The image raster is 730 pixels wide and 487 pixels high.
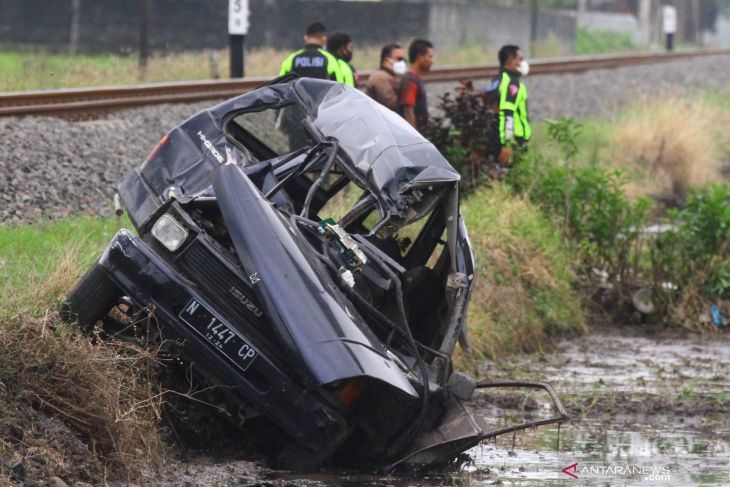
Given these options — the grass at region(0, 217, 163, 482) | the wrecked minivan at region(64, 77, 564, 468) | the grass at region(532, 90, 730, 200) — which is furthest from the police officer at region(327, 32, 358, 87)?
the grass at region(0, 217, 163, 482)

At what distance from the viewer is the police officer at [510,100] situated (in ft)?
46.2

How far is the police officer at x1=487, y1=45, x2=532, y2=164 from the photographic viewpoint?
46.2 feet

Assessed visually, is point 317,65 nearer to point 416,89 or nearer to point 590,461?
point 416,89

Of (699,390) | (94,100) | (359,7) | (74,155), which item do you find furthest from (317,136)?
(359,7)

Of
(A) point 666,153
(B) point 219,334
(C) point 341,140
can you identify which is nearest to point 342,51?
(C) point 341,140

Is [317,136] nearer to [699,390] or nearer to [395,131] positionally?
[395,131]

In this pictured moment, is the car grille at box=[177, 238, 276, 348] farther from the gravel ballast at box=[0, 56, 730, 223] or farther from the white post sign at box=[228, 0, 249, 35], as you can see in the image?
the white post sign at box=[228, 0, 249, 35]

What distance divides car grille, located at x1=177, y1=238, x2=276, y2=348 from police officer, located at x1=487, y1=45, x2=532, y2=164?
7.21 m

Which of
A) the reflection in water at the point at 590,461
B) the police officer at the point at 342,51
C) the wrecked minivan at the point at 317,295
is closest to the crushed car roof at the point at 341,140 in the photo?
the wrecked minivan at the point at 317,295

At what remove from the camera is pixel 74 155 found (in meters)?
13.1

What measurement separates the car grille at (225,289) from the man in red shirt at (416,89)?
653 centimetres

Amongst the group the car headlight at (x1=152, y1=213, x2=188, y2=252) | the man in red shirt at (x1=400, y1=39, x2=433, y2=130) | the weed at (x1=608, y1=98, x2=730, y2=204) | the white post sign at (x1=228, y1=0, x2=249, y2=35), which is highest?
the white post sign at (x1=228, y1=0, x2=249, y2=35)

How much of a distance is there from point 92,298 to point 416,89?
6951 mm

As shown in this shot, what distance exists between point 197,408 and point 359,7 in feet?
94.6
